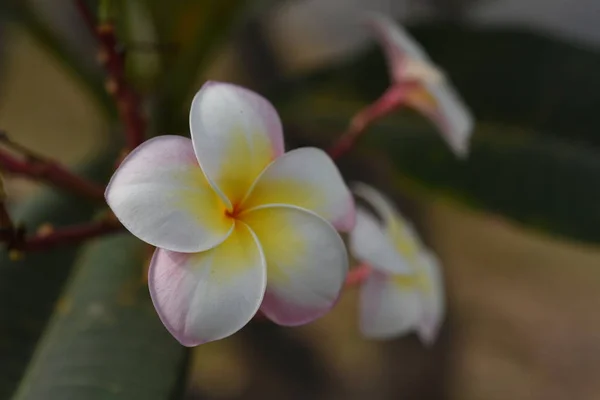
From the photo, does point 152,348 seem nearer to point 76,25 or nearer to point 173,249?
point 173,249

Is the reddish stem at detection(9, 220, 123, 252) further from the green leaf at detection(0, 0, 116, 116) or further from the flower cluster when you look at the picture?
the green leaf at detection(0, 0, 116, 116)

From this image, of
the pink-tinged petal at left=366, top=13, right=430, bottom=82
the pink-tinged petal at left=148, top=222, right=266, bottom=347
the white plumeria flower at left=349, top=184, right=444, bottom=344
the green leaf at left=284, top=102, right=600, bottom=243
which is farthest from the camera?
the green leaf at left=284, top=102, right=600, bottom=243

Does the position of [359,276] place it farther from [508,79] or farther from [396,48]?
[508,79]

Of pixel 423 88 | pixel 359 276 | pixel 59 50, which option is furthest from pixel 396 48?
A: pixel 59 50

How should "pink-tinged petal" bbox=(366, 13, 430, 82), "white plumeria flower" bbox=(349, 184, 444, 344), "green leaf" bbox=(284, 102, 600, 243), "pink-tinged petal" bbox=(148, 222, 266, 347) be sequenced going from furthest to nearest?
"green leaf" bbox=(284, 102, 600, 243)
"pink-tinged petal" bbox=(366, 13, 430, 82)
"white plumeria flower" bbox=(349, 184, 444, 344)
"pink-tinged petal" bbox=(148, 222, 266, 347)

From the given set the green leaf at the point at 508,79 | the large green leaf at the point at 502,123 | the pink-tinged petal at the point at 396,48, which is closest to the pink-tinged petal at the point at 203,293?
the pink-tinged petal at the point at 396,48

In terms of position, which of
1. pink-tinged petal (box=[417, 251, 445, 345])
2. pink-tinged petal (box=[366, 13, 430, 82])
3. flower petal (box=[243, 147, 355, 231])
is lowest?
pink-tinged petal (box=[417, 251, 445, 345])

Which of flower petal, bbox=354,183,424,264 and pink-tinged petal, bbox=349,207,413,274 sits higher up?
pink-tinged petal, bbox=349,207,413,274

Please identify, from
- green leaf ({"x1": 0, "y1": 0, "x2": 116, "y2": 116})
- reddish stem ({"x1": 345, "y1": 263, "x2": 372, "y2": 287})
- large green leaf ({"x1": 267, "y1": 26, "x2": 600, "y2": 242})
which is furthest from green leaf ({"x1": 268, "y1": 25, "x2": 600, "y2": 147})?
reddish stem ({"x1": 345, "y1": 263, "x2": 372, "y2": 287})
